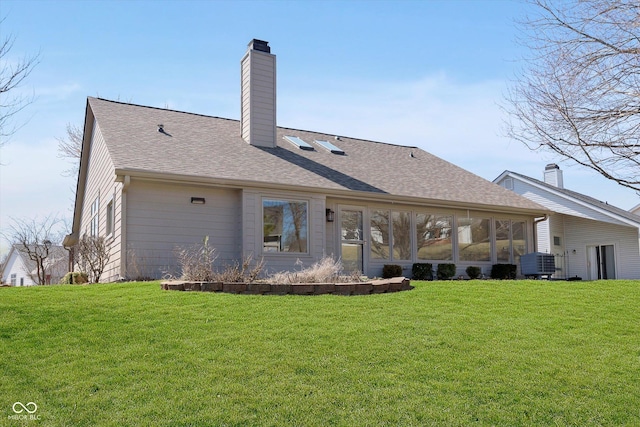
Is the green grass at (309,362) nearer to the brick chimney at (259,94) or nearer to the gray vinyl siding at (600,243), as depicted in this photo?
the brick chimney at (259,94)

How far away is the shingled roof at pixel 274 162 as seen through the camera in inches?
523

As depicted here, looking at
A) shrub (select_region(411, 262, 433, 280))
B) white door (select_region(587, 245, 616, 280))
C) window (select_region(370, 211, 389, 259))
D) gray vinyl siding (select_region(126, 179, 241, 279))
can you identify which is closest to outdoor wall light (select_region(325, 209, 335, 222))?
window (select_region(370, 211, 389, 259))

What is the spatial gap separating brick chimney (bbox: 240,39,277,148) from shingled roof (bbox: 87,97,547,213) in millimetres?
368

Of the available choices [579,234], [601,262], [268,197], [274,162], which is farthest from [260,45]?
[601,262]

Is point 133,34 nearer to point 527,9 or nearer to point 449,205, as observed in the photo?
point 527,9

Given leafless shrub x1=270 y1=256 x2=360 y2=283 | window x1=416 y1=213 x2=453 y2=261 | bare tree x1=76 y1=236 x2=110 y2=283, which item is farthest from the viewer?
window x1=416 y1=213 x2=453 y2=261

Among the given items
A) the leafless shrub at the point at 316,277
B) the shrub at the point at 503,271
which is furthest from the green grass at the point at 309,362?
the shrub at the point at 503,271

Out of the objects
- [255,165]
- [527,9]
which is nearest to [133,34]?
[255,165]

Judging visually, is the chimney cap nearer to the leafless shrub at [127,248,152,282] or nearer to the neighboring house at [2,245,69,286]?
the leafless shrub at [127,248,152,282]

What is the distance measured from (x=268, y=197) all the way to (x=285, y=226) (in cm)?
77

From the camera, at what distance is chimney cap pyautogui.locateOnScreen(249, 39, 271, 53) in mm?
16188

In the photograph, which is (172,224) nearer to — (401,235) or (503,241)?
(401,235)

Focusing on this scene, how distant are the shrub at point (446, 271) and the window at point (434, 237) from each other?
35 cm

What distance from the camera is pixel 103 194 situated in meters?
15.0
